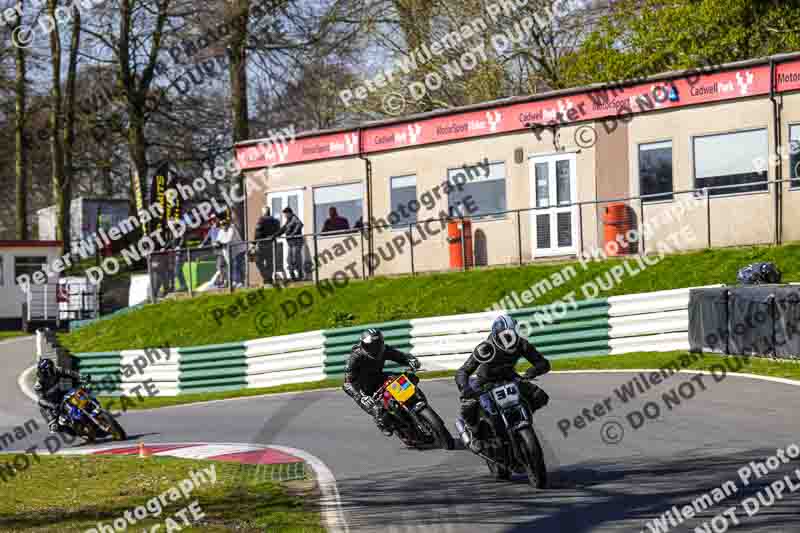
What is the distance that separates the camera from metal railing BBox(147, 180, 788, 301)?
21.8 meters

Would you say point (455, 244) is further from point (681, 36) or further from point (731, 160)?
point (681, 36)

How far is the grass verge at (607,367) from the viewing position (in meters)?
15.9

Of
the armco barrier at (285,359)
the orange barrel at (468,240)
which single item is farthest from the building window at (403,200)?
the armco barrier at (285,359)

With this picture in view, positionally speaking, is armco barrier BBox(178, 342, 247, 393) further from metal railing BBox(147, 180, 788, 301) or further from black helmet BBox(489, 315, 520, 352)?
black helmet BBox(489, 315, 520, 352)

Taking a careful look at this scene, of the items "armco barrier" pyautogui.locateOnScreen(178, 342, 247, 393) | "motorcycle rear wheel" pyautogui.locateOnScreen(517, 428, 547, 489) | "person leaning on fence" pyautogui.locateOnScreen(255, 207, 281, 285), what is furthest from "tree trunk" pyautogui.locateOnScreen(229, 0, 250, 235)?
"motorcycle rear wheel" pyautogui.locateOnScreen(517, 428, 547, 489)

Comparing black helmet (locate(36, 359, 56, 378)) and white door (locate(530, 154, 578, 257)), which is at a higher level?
white door (locate(530, 154, 578, 257))

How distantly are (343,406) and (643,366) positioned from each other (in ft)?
15.6

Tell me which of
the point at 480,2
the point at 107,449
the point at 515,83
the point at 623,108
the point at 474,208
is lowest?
the point at 107,449

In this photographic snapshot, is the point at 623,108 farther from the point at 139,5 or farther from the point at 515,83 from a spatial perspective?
the point at 139,5

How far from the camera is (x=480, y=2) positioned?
3378 centimetres

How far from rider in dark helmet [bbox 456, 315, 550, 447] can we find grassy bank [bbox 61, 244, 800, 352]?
11.0 meters

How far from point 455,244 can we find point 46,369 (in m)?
11.0

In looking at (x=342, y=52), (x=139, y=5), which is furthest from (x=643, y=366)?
(x=139, y=5)

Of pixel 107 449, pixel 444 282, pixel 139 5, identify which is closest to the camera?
pixel 107 449
